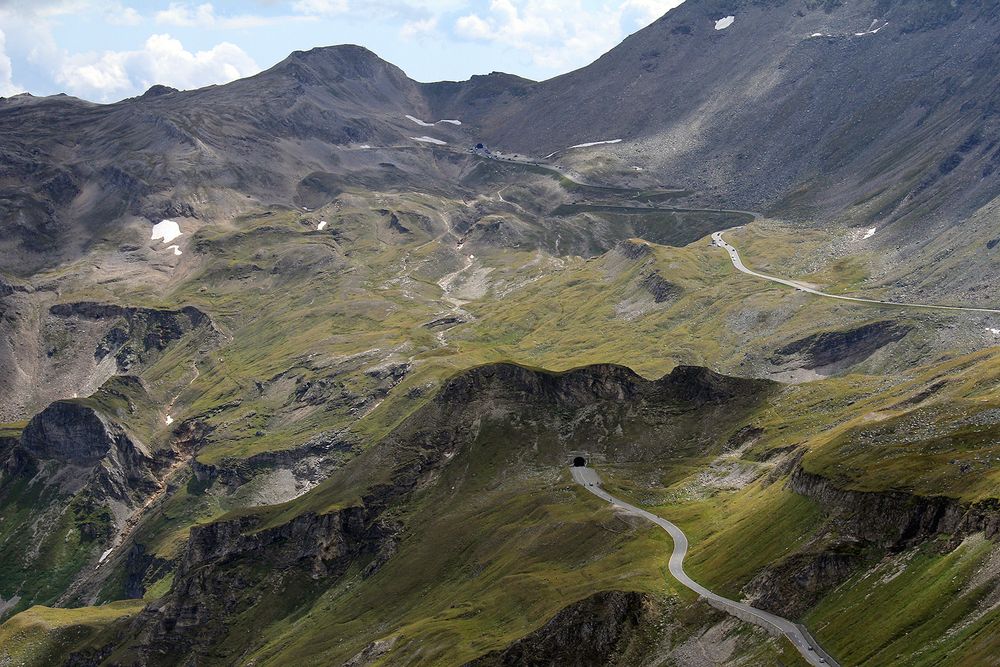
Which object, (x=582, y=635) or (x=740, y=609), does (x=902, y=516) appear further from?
(x=582, y=635)

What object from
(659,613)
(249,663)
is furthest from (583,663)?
(249,663)

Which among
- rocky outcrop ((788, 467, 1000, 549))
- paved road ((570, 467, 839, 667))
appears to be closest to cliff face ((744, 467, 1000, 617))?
rocky outcrop ((788, 467, 1000, 549))

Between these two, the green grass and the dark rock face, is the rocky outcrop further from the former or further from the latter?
the dark rock face

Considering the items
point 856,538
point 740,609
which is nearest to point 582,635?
point 740,609

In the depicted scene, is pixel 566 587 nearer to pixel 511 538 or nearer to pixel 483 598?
pixel 483 598

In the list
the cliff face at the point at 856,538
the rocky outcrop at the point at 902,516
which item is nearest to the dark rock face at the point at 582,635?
the cliff face at the point at 856,538
